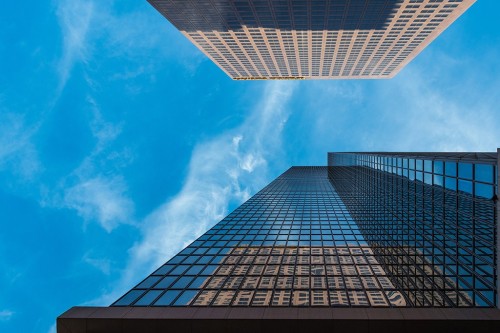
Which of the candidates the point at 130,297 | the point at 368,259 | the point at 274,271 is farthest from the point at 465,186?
the point at 130,297

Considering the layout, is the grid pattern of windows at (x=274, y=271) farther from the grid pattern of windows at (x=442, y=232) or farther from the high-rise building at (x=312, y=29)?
the high-rise building at (x=312, y=29)

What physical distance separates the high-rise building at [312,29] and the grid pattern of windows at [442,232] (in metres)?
63.5

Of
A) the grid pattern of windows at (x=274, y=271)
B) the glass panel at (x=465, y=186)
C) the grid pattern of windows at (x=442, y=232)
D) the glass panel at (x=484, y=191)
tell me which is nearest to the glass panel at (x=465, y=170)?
the grid pattern of windows at (x=442, y=232)

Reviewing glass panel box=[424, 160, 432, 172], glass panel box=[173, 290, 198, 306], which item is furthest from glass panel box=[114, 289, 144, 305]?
glass panel box=[424, 160, 432, 172]

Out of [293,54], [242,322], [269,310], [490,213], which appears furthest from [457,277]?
[293,54]

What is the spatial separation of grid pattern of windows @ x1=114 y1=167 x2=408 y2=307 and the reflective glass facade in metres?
0.08

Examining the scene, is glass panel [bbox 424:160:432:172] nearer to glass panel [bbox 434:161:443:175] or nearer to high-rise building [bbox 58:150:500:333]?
high-rise building [bbox 58:150:500:333]

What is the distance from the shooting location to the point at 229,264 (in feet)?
97.7

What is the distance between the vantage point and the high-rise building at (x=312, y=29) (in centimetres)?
8800

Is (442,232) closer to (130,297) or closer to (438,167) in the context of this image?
(438,167)

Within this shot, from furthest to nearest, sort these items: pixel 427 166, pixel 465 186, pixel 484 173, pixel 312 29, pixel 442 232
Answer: pixel 312 29
pixel 427 166
pixel 442 232
pixel 465 186
pixel 484 173

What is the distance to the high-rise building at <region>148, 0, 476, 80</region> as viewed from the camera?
289 ft

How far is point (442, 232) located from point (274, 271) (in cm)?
1324

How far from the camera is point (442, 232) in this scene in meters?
26.7
